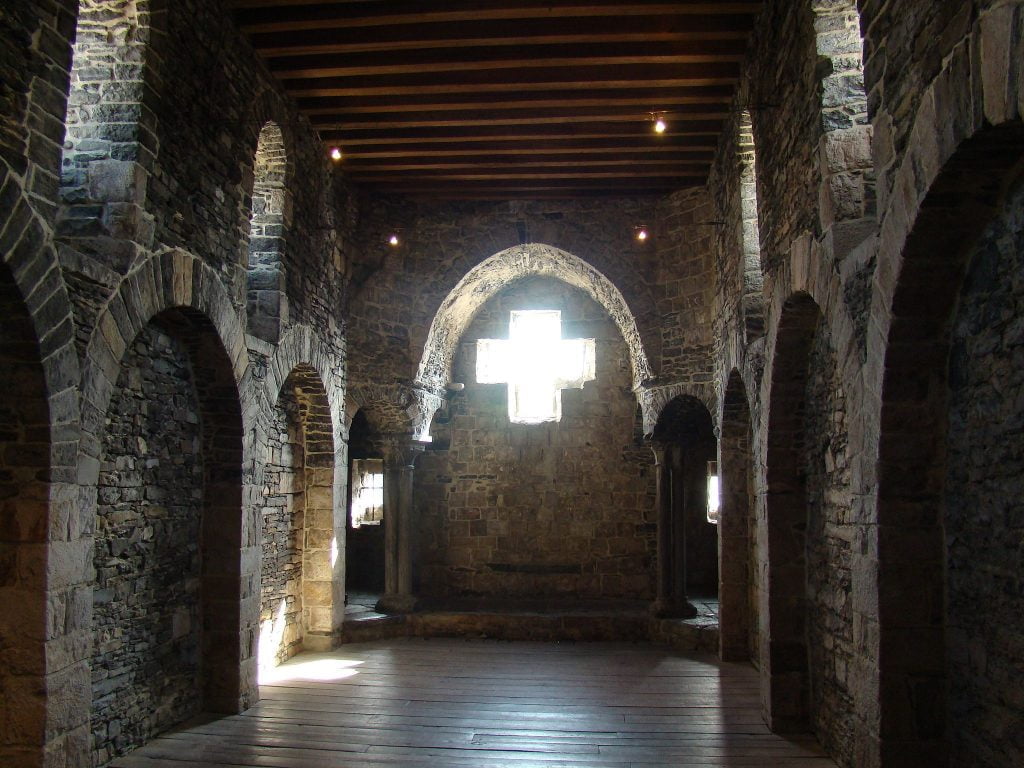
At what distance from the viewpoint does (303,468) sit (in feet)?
25.2

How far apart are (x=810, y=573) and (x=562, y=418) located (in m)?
5.39

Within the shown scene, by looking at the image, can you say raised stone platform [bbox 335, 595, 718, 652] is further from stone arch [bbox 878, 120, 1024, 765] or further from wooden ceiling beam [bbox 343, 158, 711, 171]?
wooden ceiling beam [bbox 343, 158, 711, 171]

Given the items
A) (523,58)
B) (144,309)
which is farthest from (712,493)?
(144,309)

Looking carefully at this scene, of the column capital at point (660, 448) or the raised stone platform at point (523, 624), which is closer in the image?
the raised stone platform at point (523, 624)

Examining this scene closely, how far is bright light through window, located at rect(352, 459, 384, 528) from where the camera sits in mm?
9773

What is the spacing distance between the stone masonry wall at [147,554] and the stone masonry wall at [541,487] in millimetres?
4842

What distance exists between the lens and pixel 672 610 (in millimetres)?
8242

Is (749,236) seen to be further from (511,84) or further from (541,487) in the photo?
(541,487)

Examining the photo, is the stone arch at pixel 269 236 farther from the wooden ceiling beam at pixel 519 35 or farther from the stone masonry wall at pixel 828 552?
the stone masonry wall at pixel 828 552

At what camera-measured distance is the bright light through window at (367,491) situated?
32.1ft

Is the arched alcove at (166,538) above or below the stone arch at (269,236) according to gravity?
below

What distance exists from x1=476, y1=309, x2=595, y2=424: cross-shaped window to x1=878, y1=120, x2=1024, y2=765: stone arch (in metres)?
6.83

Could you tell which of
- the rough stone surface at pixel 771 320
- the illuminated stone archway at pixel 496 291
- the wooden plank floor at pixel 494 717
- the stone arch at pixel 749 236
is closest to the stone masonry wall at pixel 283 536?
the wooden plank floor at pixel 494 717

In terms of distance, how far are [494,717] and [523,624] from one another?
2977 millimetres
